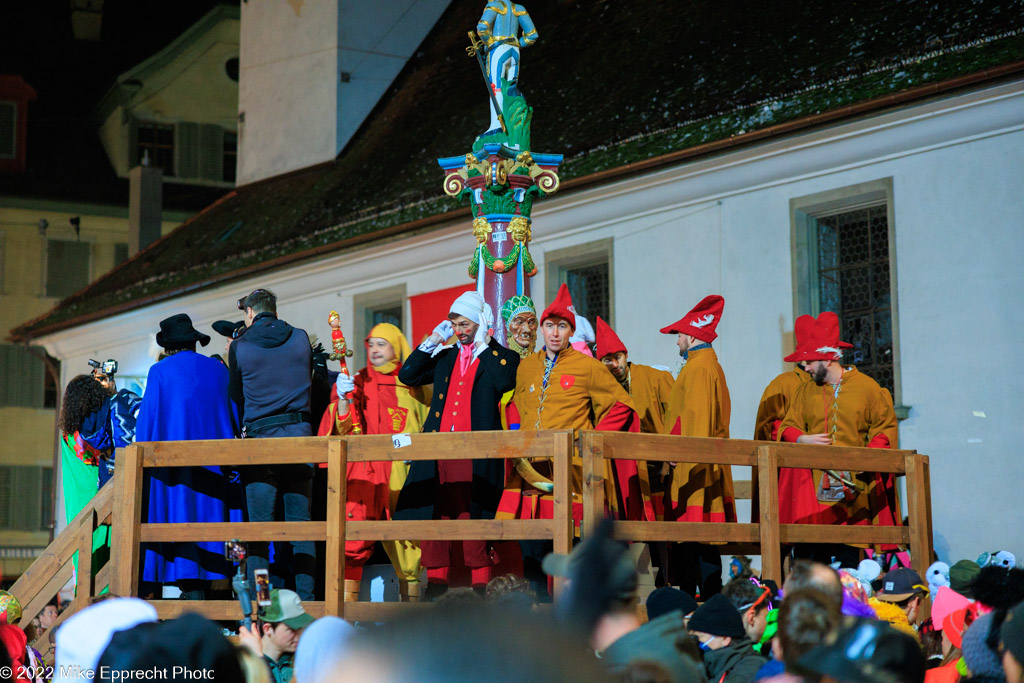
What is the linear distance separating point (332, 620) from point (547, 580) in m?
4.69

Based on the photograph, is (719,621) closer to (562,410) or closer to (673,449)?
(673,449)

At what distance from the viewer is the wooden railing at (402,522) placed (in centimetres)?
738

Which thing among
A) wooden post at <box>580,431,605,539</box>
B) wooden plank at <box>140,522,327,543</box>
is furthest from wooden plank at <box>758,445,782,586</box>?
wooden plank at <box>140,522,327,543</box>

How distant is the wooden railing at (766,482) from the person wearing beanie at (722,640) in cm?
125

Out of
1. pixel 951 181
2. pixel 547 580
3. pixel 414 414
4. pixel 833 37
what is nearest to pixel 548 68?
pixel 833 37

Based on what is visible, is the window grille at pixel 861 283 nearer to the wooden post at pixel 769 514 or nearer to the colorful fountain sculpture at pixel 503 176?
the colorful fountain sculpture at pixel 503 176

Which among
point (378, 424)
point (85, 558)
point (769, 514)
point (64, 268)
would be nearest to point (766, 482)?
point (769, 514)

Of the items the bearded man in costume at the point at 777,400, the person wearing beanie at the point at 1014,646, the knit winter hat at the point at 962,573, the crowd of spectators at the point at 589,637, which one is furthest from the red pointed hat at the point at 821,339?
the person wearing beanie at the point at 1014,646

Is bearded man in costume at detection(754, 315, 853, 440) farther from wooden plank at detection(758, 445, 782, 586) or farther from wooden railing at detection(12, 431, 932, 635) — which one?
wooden plank at detection(758, 445, 782, 586)

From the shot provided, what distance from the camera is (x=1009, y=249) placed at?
1317cm

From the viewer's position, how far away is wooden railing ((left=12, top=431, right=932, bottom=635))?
7.38 metres

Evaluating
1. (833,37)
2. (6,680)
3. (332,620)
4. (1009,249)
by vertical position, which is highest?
(833,37)

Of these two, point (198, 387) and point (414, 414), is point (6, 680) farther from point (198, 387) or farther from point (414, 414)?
point (414, 414)

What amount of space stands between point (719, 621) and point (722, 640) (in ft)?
0.28
